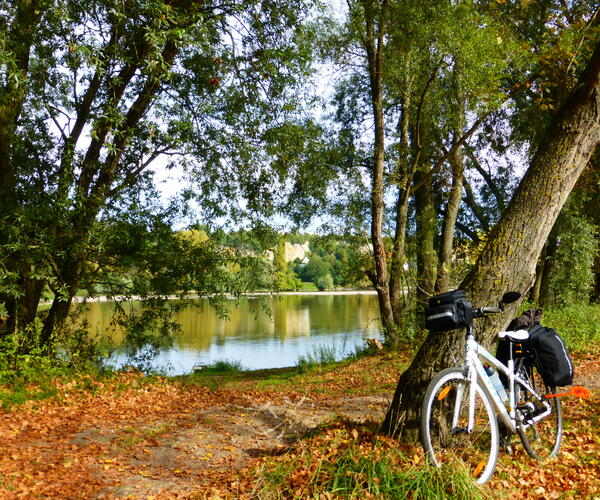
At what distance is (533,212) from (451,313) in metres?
1.29

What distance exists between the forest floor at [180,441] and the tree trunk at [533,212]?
105 cm

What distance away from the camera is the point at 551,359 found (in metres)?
3.85

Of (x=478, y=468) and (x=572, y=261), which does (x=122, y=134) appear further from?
(x=572, y=261)

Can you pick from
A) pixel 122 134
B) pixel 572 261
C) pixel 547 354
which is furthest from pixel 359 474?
pixel 572 261

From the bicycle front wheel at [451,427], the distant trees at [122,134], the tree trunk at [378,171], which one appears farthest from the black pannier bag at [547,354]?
the tree trunk at [378,171]

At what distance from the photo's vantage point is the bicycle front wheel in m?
3.26

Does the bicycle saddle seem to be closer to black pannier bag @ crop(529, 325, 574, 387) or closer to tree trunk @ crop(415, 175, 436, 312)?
black pannier bag @ crop(529, 325, 574, 387)

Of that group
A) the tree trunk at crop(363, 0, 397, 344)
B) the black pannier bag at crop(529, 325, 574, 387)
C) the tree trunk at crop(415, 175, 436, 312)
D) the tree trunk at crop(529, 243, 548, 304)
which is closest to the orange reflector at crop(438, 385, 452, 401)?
the black pannier bag at crop(529, 325, 574, 387)

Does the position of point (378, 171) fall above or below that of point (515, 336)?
above

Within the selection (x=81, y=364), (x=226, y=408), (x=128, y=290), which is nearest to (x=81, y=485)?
(x=226, y=408)

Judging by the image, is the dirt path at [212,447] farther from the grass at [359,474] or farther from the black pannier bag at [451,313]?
the black pannier bag at [451,313]

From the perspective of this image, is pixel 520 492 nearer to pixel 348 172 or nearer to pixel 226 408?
pixel 226 408

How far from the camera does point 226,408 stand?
6207 mm

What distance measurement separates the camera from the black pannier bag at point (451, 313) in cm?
345
